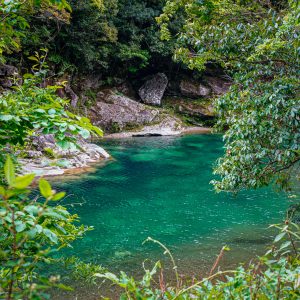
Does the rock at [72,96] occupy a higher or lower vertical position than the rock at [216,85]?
lower

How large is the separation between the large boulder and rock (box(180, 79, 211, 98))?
458cm

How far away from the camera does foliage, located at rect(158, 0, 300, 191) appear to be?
224 inches

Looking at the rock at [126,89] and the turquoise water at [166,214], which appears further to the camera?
the rock at [126,89]

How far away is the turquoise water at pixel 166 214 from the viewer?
27.2ft

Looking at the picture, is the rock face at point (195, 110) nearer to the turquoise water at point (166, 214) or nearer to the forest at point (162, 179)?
the forest at point (162, 179)

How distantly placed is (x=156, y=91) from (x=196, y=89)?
13.4ft

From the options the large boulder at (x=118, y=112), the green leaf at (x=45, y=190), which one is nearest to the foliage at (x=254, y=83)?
the green leaf at (x=45, y=190)

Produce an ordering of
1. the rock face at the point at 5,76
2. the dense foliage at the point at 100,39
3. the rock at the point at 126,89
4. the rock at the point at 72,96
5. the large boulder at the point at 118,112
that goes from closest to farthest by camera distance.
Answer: the rock face at the point at 5,76 < the dense foliage at the point at 100,39 < the rock at the point at 72,96 < the large boulder at the point at 118,112 < the rock at the point at 126,89

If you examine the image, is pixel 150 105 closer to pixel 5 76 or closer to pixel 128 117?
pixel 128 117

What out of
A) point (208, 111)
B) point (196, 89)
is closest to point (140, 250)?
point (208, 111)

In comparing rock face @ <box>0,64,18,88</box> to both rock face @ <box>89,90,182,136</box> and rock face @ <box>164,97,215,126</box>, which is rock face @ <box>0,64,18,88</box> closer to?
rock face @ <box>89,90,182,136</box>

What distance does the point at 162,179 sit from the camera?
15539 millimetres

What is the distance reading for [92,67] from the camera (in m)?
27.6

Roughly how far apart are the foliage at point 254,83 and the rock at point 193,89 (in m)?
25.8
